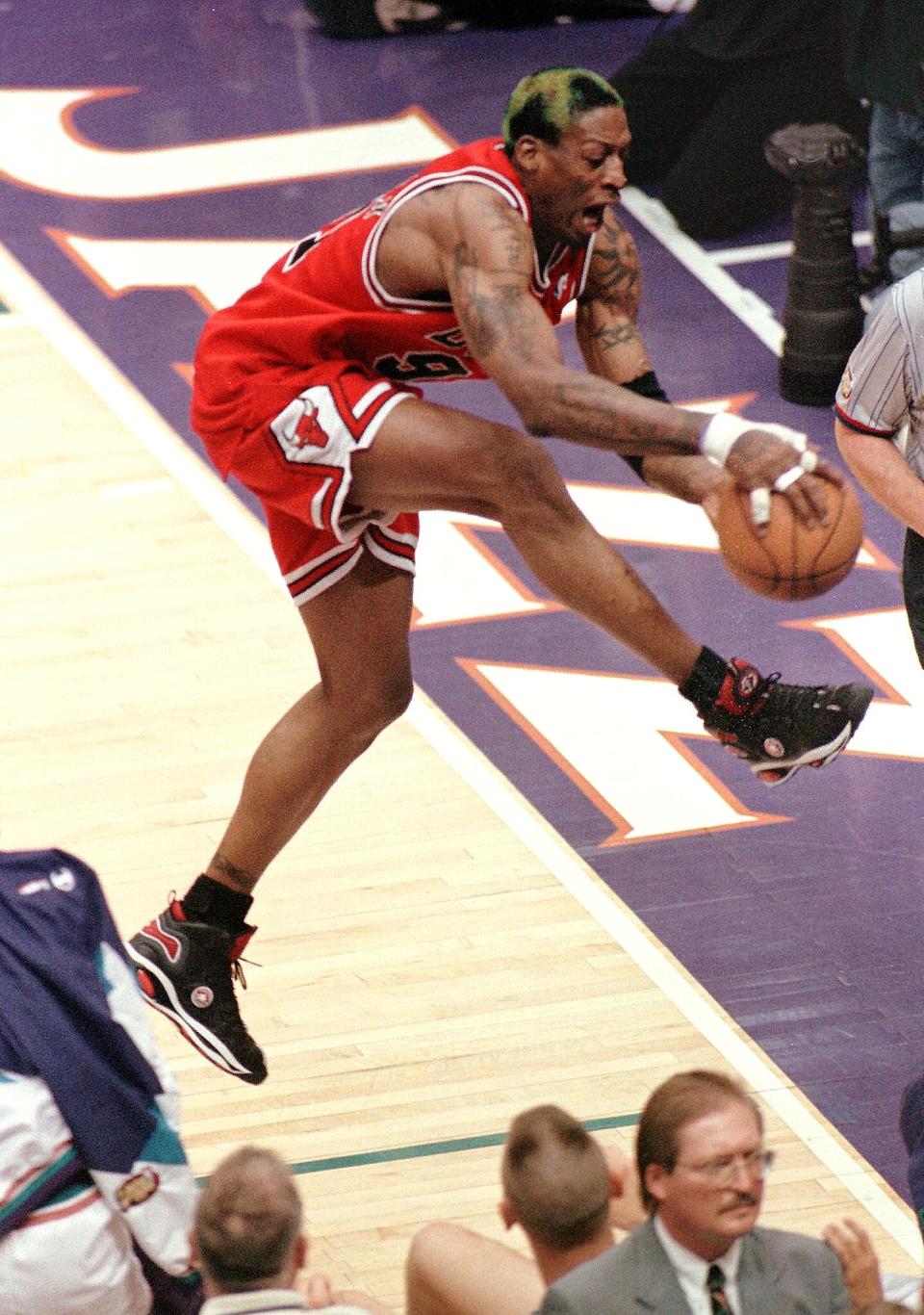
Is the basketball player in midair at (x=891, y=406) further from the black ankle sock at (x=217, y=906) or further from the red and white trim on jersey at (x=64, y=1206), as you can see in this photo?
the red and white trim on jersey at (x=64, y=1206)

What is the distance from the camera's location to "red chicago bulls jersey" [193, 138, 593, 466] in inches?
182

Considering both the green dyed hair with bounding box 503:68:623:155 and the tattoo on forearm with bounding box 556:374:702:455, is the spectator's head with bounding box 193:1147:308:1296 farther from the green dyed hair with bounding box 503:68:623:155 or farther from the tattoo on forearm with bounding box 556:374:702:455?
the green dyed hair with bounding box 503:68:623:155

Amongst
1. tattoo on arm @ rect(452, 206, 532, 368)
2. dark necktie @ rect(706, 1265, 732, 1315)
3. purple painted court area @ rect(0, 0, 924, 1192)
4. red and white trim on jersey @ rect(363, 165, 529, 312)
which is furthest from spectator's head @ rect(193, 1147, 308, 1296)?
red and white trim on jersey @ rect(363, 165, 529, 312)

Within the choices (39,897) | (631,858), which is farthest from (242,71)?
(39,897)

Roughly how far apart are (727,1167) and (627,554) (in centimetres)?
427

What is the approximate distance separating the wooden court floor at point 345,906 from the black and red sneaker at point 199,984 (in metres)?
0.16

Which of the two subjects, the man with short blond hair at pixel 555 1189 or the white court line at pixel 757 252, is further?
the white court line at pixel 757 252

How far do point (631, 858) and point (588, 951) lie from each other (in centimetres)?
48

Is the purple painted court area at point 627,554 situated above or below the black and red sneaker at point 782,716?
below

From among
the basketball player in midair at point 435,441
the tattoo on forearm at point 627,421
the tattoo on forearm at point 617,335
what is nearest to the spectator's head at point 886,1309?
the basketball player in midair at point 435,441

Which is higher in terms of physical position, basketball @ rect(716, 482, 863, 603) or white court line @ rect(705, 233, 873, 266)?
basketball @ rect(716, 482, 863, 603)

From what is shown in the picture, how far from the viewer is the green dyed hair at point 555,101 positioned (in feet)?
14.4

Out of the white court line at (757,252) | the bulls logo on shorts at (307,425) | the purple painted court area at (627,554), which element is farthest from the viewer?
the white court line at (757,252)

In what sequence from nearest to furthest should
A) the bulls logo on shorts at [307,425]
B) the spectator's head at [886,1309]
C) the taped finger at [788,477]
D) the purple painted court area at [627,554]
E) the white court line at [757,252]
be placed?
1. the spectator's head at [886,1309]
2. the taped finger at [788,477]
3. the bulls logo on shorts at [307,425]
4. the purple painted court area at [627,554]
5. the white court line at [757,252]
